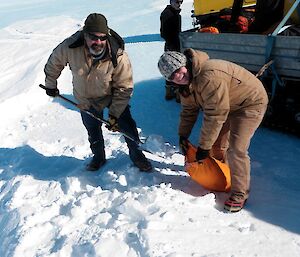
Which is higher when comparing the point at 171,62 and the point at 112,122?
the point at 171,62

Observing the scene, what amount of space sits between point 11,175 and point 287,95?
11.6 feet

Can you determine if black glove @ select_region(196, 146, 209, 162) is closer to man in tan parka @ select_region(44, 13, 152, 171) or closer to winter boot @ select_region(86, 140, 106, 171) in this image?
man in tan parka @ select_region(44, 13, 152, 171)

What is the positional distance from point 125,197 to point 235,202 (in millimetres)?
1029

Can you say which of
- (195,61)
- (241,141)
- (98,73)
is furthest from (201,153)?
(98,73)

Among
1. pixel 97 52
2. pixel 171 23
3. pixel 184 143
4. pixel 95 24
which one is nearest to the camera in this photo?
pixel 95 24

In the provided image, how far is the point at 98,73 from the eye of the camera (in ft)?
12.3

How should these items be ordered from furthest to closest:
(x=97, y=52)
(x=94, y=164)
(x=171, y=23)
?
(x=171, y=23) → (x=94, y=164) → (x=97, y=52)

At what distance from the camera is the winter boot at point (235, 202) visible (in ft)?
11.8

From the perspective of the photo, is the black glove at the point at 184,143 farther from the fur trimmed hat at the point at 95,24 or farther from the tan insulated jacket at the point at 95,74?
the fur trimmed hat at the point at 95,24

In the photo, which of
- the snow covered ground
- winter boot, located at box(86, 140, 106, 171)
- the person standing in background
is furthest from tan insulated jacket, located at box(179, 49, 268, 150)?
the person standing in background

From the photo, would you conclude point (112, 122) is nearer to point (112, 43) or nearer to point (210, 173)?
point (112, 43)

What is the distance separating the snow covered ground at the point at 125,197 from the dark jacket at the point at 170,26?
38.8 inches

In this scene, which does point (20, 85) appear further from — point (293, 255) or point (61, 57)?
point (293, 255)

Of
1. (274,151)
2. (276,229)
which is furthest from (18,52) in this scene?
(276,229)
